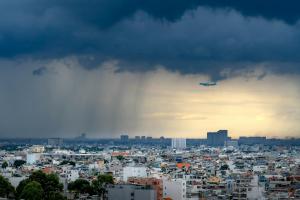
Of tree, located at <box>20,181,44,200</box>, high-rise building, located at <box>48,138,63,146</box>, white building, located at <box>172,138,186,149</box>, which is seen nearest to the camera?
tree, located at <box>20,181,44,200</box>

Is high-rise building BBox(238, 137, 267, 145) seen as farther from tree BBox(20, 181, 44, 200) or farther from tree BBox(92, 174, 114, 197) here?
tree BBox(20, 181, 44, 200)

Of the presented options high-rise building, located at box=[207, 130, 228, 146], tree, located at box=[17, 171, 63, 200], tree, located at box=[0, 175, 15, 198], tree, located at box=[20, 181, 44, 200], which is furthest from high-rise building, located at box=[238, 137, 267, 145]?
tree, located at box=[20, 181, 44, 200]

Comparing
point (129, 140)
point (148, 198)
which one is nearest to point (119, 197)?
point (148, 198)

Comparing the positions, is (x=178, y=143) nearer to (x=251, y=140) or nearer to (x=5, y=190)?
(x=251, y=140)

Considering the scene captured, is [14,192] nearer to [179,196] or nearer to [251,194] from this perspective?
[179,196]

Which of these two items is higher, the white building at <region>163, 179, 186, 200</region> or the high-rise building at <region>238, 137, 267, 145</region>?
the high-rise building at <region>238, 137, 267, 145</region>

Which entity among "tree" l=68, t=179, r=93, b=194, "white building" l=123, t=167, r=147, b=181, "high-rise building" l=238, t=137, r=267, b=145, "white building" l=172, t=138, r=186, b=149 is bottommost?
"tree" l=68, t=179, r=93, b=194

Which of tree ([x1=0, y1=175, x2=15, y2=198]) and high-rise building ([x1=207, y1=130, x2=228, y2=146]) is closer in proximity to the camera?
tree ([x1=0, y1=175, x2=15, y2=198])

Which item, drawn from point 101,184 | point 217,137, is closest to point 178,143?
point 217,137

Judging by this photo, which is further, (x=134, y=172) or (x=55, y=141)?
(x=55, y=141)

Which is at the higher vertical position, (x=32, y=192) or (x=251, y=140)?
(x=251, y=140)
